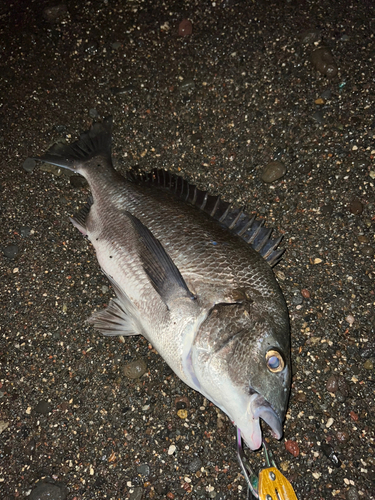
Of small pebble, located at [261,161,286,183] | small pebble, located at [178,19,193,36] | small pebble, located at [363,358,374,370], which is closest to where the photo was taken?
small pebble, located at [363,358,374,370]

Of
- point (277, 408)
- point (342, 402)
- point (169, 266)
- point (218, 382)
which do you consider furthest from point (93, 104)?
point (342, 402)

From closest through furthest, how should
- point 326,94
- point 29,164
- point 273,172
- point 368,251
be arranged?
point 368,251
point 273,172
point 326,94
point 29,164

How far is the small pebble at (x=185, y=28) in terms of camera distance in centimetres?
323

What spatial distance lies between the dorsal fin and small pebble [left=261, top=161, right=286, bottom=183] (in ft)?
1.82

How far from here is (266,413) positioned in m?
1.69

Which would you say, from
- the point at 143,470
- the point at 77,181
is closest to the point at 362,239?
the point at 143,470

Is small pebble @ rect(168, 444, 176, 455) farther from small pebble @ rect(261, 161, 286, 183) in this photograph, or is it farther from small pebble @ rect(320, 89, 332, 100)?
small pebble @ rect(320, 89, 332, 100)

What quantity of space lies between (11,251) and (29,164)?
806 mm

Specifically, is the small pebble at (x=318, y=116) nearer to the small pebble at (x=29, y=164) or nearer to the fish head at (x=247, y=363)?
the fish head at (x=247, y=363)

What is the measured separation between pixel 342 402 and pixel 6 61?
4.11 metres

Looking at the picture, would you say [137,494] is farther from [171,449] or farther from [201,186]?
[201,186]

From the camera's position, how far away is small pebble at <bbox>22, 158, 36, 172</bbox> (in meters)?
3.10

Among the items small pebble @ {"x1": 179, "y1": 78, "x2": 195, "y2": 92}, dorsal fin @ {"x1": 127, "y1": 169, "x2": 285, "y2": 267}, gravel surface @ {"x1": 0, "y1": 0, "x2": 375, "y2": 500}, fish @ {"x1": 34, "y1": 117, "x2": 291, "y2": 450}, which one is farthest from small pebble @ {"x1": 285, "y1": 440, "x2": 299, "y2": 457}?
small pebble @ {"x1": 179, "y1": 78, "x2": 195, "y2": 92}

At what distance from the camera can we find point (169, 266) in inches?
78.1
